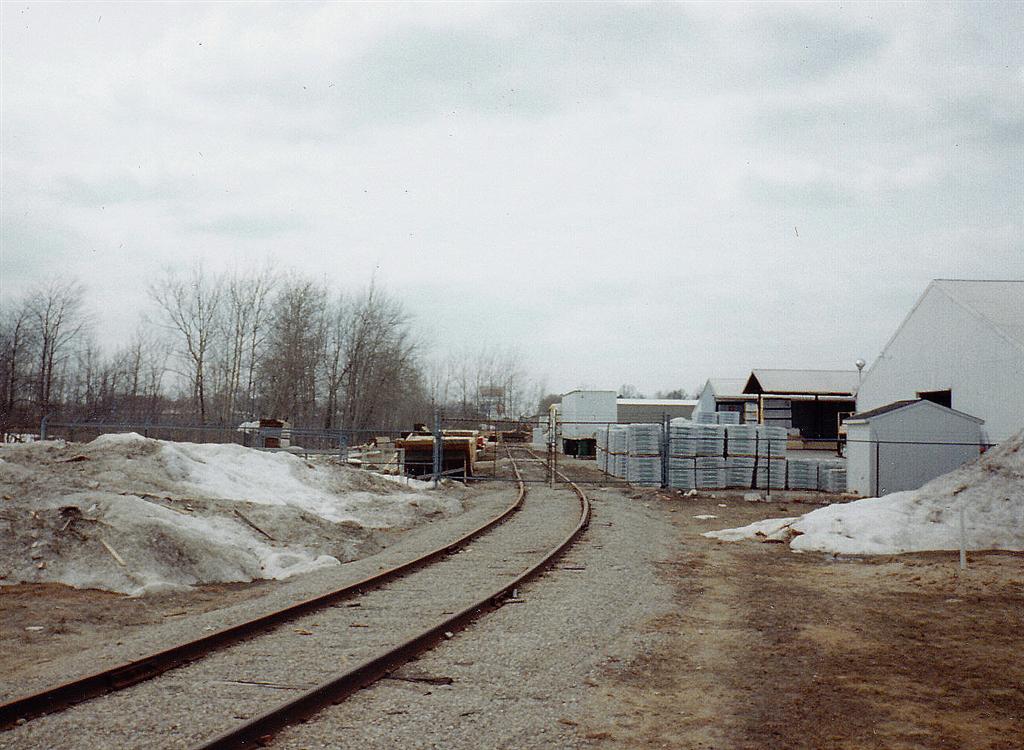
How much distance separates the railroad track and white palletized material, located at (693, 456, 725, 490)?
1761 cm

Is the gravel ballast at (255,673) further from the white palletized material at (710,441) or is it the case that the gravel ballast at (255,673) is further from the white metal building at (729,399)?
the white metal building at (729,399)

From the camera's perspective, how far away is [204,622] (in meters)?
8.28

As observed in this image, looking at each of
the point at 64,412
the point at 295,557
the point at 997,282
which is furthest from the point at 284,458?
the point at 64,412

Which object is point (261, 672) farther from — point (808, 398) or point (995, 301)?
point (808, 398)

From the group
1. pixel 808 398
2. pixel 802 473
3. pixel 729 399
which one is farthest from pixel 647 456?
pixel 729 399

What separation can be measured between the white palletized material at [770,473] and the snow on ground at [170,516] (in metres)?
13.3

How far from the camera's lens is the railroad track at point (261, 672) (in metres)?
5.05

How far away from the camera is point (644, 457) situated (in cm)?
2842

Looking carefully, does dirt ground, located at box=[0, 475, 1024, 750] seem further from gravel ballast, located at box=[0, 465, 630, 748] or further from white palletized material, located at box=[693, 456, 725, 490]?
white palletized material, located at box=[693, 456, 725, 490]

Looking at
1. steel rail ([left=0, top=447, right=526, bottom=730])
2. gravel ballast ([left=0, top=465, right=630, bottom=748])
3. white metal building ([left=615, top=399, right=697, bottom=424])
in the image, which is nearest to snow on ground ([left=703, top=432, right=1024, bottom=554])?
gravel ballast ([left=0, top=465, right=630, bottom=748])

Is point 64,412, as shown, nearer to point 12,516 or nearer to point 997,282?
point 12,516

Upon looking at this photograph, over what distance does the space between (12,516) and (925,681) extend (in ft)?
37.7

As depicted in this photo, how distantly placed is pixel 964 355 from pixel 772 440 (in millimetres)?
Result: 6723

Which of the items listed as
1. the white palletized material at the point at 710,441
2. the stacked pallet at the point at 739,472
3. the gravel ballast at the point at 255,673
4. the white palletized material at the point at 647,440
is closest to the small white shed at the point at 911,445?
the stacked pallet at the point at 739,472
